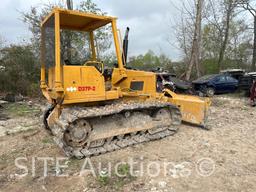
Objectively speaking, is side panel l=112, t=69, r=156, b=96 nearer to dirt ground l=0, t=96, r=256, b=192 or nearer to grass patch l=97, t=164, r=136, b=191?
dirt ground l=0, t=96, r=256, b=192

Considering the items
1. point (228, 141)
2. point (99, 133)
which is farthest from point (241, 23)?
point (99, 133)

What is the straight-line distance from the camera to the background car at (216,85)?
15.9 metres

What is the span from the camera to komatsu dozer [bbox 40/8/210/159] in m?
5.24

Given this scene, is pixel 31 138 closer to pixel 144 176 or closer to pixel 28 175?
pixel 28 175

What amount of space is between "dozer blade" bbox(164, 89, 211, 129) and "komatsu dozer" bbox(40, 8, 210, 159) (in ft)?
0.08

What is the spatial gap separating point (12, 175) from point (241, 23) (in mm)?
24173

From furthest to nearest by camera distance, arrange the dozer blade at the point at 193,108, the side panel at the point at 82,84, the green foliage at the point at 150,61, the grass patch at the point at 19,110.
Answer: the green foliage at the point at 150,61 → the grass patch at the point at 19,110 → the dozer blade at the point at 193,108 → the side panel at the point at 82,84

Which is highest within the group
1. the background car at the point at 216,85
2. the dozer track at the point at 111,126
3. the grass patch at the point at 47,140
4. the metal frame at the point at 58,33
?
the metal frame at the point at 58,33

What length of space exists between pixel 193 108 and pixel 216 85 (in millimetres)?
9678

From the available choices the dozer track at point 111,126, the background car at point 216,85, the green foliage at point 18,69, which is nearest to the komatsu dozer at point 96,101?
the dozer track at point 111,126

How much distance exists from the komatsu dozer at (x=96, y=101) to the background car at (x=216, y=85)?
30.7ft

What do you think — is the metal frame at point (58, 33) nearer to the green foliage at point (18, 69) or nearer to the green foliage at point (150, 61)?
the green foliage at point (18, 69)

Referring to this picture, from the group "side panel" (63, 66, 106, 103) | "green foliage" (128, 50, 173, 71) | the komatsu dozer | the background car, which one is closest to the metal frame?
the komatsu dozer

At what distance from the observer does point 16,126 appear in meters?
8.50
